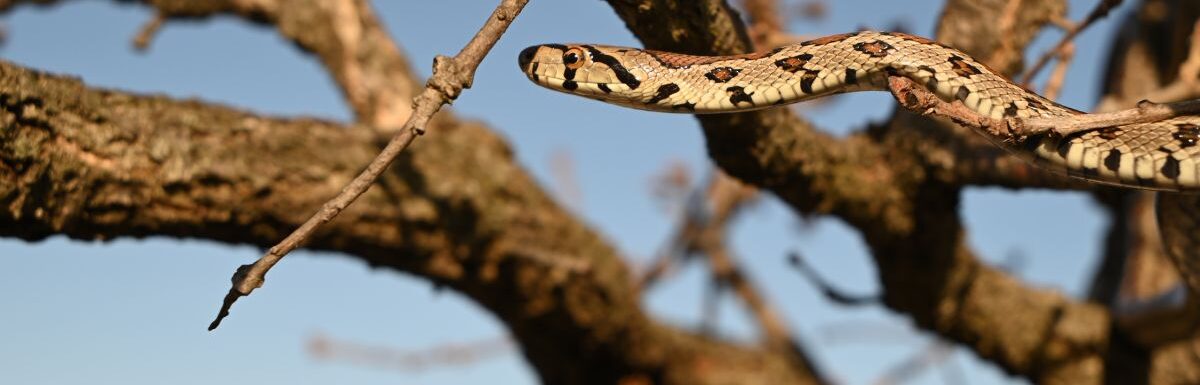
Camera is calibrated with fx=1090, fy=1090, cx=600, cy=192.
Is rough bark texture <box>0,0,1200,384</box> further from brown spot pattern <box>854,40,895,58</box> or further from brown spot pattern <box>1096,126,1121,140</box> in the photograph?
brown spot pattern <box>1096,126,1121,140</box>

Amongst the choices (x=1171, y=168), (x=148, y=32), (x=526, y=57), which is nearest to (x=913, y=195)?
(x=1171, y=168)

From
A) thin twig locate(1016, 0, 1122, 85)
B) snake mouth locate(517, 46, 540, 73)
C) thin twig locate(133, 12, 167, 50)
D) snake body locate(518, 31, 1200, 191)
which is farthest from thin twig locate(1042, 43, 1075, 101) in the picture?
thin twig locate(133, 12, 167, 50)

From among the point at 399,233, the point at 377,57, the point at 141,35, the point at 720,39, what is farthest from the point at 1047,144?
the point at 141,35

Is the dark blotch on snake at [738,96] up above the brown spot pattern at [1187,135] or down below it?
below

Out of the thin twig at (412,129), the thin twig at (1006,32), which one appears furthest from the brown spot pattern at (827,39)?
the thin twig at (1006,32)

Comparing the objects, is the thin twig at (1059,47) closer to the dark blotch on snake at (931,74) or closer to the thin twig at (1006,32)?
the thin twig at (1006,32)

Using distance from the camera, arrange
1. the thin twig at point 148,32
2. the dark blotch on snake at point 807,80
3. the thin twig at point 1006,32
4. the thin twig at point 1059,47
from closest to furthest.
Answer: the dark blotch on snake at point 807,80
the thin twig at point 1059,47
the thin twig at point 1006,32
the thin twig at point 148,32

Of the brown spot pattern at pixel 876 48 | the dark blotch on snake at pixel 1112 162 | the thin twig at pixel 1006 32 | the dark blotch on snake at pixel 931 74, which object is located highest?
the thin twig at pixel 1006 32
